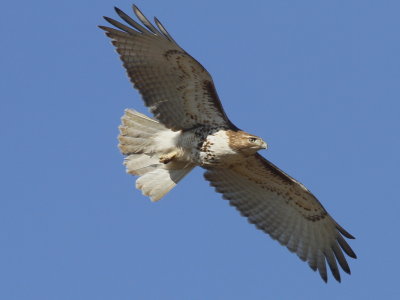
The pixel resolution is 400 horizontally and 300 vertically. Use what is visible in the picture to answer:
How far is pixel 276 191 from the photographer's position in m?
13.7

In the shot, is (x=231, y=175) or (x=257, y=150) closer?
(x=257, y=150)

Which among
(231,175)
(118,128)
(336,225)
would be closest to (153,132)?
(118,128)

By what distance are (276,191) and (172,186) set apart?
154 cm

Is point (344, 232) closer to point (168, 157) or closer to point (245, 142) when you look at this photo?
point (245, 142)

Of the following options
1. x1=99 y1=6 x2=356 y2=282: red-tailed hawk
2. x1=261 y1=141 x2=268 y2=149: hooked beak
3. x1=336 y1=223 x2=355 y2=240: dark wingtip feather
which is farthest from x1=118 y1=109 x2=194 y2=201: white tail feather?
x1=336 y1=223 x2=355 y2=240: dark wingtip feather

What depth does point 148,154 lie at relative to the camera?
43.2ft

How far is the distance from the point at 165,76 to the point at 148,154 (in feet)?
4.30

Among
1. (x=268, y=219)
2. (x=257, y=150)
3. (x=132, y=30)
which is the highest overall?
(x=132, y=30)

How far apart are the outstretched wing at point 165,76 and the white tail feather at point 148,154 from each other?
0.44m

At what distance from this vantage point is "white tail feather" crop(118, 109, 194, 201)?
1302 cm

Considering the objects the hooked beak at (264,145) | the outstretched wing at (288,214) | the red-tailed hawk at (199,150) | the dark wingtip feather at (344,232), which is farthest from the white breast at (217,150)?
the dark wingtip feather at (344,232)

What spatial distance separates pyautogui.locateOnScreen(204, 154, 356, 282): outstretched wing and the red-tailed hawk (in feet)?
0.05

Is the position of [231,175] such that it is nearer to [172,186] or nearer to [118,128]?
[172,186]

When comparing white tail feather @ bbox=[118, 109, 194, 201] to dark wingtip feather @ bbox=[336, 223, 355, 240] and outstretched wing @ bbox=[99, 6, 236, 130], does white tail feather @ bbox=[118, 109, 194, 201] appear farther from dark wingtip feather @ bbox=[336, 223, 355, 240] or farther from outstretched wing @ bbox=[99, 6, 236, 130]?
dark wingtip feather @ bbox=[336, 223, 355, 240]
